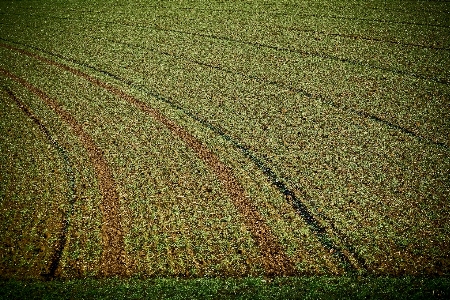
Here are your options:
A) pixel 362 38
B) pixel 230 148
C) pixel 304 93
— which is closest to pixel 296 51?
pixel 362 38

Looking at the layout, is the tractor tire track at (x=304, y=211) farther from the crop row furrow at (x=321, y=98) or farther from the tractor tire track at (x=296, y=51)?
the tractor tire track at (x=296, y=51)

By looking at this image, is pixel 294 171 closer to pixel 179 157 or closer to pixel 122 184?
pixel 179 157

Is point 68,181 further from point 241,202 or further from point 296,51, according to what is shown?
point 296,51

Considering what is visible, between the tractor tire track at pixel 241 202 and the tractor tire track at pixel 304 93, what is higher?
the tractor tire track at pixel 304 93

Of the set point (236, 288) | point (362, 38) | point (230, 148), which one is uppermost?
point (362, 38)

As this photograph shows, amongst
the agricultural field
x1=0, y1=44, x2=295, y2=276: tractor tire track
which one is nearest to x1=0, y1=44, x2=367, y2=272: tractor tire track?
the agricultural field

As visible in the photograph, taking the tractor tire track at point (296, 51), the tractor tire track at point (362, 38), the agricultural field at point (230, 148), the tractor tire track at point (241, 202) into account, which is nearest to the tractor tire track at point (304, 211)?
the agricultural field at point (230, 148)
